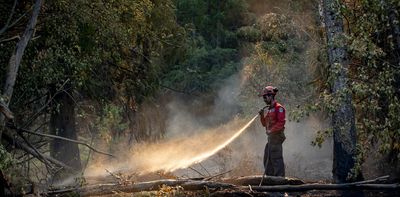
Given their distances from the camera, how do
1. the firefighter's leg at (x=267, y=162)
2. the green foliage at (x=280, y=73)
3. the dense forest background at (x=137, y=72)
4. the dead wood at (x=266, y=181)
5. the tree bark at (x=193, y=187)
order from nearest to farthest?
the dense forest background at (x=137, y=72)
the tree bark at (x=193, y=187)
the dead wood at (x=266, y=181)
the firefighter's leg at (x=267, y=162)
the green foliage at (x=280, y=73)

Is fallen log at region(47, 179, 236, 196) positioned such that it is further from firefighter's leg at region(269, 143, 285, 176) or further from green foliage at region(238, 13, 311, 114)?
green foliage at region(238, 13, 311, 114)

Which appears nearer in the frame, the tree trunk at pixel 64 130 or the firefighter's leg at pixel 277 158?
the firefighter's leg at pixel 277 158

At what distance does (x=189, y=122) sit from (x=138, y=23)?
14.9m

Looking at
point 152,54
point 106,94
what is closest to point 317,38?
point 152,54

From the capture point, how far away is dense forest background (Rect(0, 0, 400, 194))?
8125 millimetres

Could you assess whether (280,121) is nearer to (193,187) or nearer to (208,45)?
(193,187)

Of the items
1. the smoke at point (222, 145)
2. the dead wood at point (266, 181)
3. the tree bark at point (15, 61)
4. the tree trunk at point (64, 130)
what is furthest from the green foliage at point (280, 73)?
the tree bark at point (15, 61)

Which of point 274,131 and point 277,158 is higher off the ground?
point 274,131

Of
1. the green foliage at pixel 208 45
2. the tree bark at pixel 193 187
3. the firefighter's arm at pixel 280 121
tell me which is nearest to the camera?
the tree bark at pixel 193 187

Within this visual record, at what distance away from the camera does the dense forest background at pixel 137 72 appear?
8125 mm

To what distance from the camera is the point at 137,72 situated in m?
15.1

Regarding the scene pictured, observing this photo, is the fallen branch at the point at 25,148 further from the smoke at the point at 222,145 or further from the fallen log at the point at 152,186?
the smoke at the point at 222,145

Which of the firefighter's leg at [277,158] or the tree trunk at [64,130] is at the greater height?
the tree trunk at [64,130]

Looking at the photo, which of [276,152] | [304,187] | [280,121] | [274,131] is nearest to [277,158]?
[276,152]
